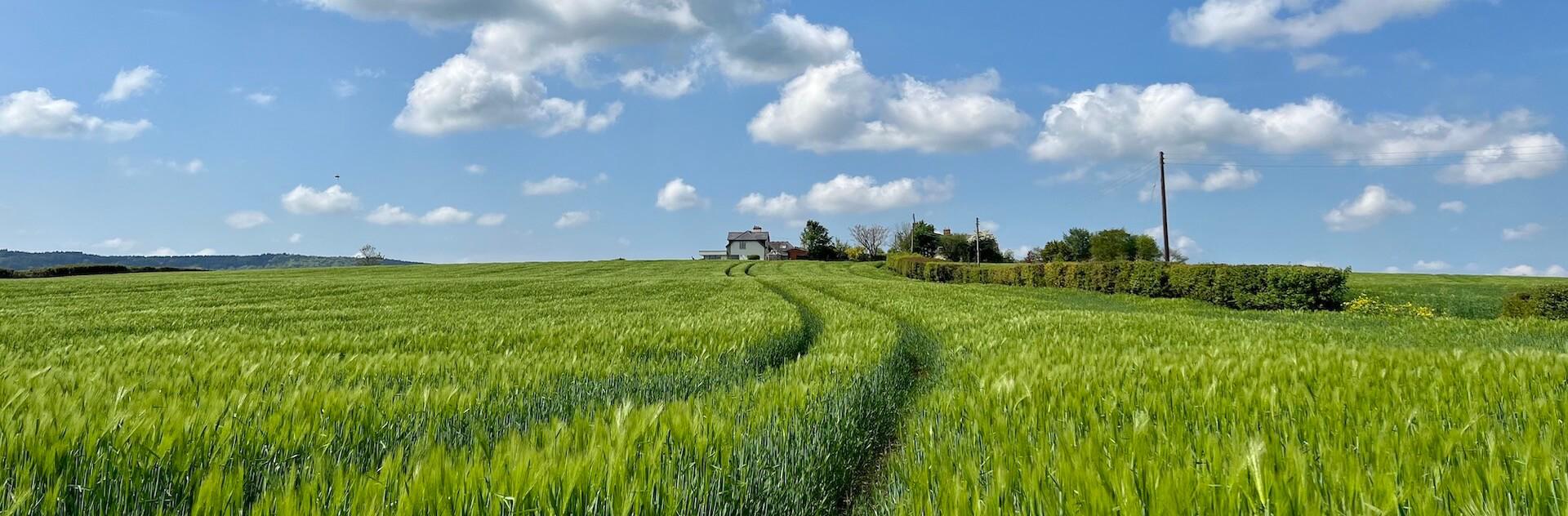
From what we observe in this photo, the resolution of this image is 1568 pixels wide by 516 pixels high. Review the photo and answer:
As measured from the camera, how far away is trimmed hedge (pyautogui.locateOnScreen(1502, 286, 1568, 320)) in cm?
1681

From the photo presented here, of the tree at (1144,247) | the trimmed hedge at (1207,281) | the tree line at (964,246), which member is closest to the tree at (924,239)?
the tree line at (964,246)

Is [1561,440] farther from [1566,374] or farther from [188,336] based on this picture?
[188,336]

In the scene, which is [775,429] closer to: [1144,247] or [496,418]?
[496,418]

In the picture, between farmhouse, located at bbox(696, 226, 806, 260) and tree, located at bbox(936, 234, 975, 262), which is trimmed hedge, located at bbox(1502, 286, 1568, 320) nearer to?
tree, located at bbox(936, 234, 975, 262)

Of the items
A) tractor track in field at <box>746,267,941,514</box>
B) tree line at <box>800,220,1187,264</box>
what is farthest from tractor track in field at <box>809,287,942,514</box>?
tree line at <box>800,220,1187,264</box>

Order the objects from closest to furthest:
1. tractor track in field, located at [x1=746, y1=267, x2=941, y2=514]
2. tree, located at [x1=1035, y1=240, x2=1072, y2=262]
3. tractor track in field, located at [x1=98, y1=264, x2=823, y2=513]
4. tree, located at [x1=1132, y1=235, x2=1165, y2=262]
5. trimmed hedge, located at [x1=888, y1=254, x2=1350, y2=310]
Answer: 1. tractor track in field, located at [x1=98, y1=264, x2=823, y2=513]
2. tractor track in field, located at [x1=746, y1=267, x2=941, y2=514]
3. trimmed hedge, located at [x1=888, y1=254, x2=1350, y2=310]
4. tree, located at [x1=1035, y1=240, x2=1072, y2=262]
5. tree, located at [x1=1132, y1=235, x2=1165, y2=262]

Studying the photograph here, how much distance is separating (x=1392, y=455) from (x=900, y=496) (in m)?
1.76

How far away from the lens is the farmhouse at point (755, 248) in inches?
5699

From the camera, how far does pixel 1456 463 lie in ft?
7.97

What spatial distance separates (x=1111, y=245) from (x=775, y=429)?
14178cm

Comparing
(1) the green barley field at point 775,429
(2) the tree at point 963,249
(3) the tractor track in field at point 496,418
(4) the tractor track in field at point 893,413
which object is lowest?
(4) the tractor track in field at point 893,413

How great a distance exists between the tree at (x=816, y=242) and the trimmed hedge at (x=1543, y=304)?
357 ft

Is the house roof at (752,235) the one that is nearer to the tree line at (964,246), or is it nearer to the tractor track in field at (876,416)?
the tree line at (964,246)

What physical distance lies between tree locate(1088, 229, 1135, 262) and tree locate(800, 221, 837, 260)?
53.0 meters
